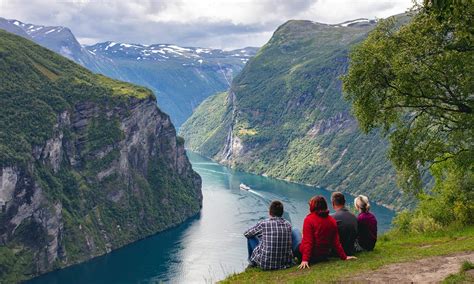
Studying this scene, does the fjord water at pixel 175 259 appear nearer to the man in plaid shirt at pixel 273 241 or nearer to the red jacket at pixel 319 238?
the man in plaid shirt at pixel 273 241

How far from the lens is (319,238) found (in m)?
19.8

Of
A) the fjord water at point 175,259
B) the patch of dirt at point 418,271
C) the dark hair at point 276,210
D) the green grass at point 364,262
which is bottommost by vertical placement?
the fjord water at point 175,259

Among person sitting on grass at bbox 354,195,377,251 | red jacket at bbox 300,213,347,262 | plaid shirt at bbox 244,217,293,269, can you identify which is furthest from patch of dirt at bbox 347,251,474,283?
plaid shirt at bbox 244,217,293,269

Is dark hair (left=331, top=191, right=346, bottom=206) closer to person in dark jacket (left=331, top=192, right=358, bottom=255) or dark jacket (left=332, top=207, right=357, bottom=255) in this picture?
person in dark jacket (left=331, top=192, right=358, bottom=255)

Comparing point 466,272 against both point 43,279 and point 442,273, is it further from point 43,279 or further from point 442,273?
point 43,279

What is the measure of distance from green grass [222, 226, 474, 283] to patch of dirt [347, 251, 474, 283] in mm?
502

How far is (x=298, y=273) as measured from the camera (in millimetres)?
19547

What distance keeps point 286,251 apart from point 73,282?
A: 132 m

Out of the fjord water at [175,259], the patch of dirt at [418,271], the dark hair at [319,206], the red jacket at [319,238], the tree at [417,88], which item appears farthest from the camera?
the fjord water at [175,259]

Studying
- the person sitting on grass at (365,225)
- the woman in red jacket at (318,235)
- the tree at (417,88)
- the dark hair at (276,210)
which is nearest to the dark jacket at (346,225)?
the woman in red jacket at (318,235)

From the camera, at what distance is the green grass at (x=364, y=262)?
18.6m

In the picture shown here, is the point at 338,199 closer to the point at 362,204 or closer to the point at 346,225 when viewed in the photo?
the point at 346,225

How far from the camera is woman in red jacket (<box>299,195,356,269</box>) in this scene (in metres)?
19.3

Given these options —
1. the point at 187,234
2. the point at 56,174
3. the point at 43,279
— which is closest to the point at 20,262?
the point at 43,279
